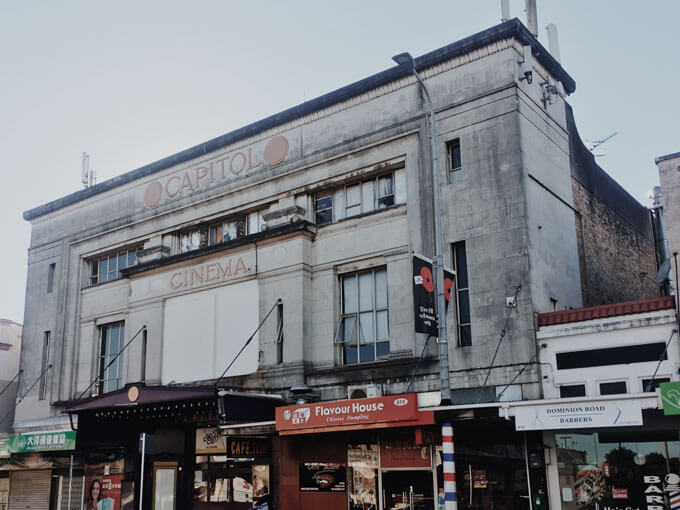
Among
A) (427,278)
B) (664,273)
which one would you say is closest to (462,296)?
(427,278)

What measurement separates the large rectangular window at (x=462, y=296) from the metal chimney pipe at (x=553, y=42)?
25.0 feet

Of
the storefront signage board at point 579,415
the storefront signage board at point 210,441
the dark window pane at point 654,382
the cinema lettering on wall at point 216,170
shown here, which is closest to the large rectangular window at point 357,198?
the cinema lettering on wall at point 216,170

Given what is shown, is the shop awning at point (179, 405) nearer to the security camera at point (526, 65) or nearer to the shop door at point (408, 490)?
the shop door at point (408, 490)

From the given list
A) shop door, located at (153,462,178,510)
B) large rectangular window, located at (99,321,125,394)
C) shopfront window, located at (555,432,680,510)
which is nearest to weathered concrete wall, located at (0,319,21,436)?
large rectangular window, located at (99,321,125,394)

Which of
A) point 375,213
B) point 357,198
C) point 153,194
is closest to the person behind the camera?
point 375,213

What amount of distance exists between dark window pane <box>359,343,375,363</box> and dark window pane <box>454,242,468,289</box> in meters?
3.30

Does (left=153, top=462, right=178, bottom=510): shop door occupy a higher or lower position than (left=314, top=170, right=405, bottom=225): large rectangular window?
lower

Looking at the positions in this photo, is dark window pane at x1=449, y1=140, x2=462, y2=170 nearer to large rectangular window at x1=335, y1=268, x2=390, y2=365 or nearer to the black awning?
large rectangular window at x1=335, y1=268, x2=390, y2=365

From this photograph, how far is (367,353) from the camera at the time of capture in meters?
22.0

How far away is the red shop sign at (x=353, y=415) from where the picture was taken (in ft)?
57.2

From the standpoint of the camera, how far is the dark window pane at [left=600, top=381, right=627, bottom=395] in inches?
695

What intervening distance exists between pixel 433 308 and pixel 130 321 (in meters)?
14.6

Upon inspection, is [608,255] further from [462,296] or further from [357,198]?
[357,198]

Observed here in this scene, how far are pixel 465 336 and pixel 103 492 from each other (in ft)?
49.9
